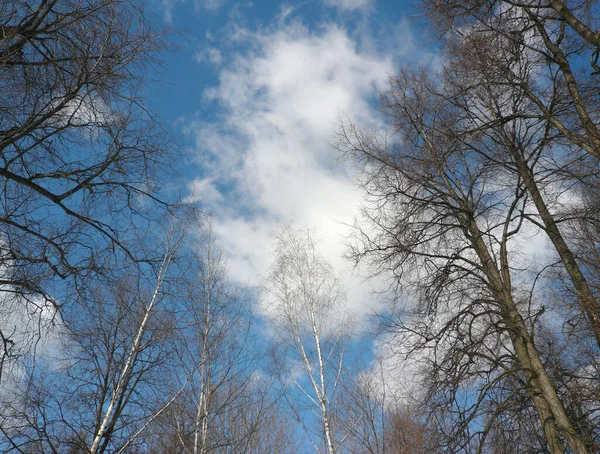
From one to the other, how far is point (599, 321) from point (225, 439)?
7.19 m

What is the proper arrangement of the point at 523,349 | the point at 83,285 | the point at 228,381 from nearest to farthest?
the point at 83,285, the point at 523,349, the point at 228,381

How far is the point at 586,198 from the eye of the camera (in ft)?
22.7

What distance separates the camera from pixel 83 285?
4.03 m

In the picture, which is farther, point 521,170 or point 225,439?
point 225,439

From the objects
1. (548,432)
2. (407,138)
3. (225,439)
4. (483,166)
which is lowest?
(548,432)

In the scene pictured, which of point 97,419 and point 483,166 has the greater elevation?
point 483,166

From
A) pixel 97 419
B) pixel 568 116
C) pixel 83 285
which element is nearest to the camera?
pixel 83 285

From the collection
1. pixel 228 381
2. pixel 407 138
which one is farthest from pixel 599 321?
pixel 228 381

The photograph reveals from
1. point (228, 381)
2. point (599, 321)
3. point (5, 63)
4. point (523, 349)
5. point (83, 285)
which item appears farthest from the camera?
point (228, 381)

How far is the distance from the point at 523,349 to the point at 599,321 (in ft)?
4.40

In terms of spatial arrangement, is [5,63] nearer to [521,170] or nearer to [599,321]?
[599,321]

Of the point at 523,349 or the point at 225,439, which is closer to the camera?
the point at 523,349

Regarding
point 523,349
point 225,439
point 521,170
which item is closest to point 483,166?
point 521,170

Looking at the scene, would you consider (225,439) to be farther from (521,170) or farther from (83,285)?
(521,170)
